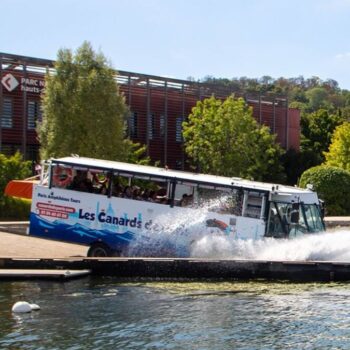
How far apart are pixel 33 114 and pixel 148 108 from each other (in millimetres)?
9196

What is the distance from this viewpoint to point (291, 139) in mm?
67562

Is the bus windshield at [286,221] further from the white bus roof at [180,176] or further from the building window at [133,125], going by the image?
the building window at [133,125]

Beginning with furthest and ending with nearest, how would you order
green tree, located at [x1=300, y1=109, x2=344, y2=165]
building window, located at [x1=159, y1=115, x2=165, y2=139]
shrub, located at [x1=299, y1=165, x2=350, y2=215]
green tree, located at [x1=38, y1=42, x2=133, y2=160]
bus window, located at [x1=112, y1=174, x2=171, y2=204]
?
green tree, located at [x1=300, y1=109, x2=344, y2=165] < building window, located at [x1=159, y1=115, x2=165, y2=139] < shrub, located at [x1=299, y1=165, x2=350, y2=215] < green tree, located at [x1=38, y1=42, x2=133, y2=160] < bus window, located at [x1=112, y1=174, x2=171, y2=204]

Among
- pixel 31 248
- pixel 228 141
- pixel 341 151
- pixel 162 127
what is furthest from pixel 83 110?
pixel 341 151

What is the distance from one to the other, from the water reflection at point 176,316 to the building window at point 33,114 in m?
27.9

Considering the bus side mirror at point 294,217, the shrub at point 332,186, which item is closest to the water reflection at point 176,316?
the bus side mirror at point 294,217

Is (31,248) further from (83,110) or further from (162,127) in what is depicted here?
(162,127)

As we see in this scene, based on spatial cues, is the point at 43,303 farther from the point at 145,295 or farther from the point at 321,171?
the point at 321,171

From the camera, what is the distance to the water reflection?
1354 cm

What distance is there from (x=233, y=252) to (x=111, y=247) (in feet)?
12.1

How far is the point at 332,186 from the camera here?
4366cm

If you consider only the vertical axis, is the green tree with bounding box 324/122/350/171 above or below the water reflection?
above

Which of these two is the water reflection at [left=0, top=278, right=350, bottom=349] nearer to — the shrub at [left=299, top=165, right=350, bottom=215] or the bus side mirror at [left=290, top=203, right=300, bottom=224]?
the bus side mirror at [left=290, top=203, right=300, bottom=224]

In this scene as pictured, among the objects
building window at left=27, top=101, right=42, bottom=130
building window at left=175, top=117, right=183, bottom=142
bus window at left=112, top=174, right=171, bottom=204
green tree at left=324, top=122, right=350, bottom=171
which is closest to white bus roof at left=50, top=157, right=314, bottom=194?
bus window at left=112, top=174, right=171, bottom=204
